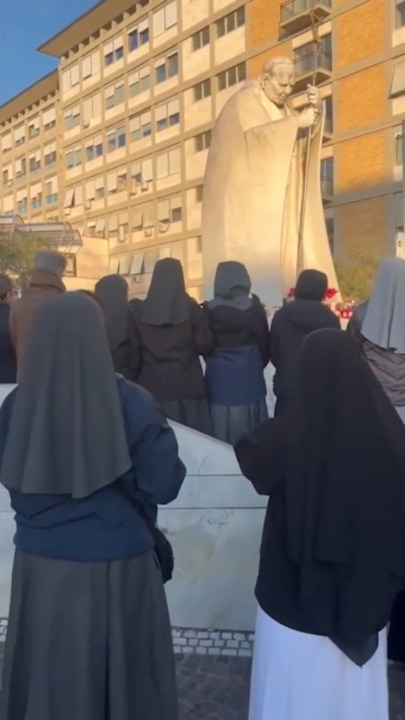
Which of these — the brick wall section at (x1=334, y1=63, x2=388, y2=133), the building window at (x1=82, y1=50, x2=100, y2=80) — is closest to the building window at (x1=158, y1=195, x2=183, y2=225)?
the brick wall section at (x1=334, y1=63, x2=388, y2=133)

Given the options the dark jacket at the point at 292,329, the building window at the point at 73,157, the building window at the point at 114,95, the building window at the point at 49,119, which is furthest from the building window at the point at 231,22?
the dark jacket at the point at 292,329

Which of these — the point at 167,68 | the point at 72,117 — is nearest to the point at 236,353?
the point at 167,68

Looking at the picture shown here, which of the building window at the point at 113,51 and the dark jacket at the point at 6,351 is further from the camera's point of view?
the building window at the point at 113,51

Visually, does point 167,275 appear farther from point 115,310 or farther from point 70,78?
point 70,78

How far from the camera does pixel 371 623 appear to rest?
6.97ft

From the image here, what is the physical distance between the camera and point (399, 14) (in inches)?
1261

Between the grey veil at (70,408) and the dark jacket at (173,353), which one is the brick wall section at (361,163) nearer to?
the dark jacket at (173,353)

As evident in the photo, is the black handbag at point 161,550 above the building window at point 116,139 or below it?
below

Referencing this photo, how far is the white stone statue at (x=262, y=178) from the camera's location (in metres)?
10.0

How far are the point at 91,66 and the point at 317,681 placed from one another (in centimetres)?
5419

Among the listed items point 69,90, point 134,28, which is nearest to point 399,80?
point 134,28

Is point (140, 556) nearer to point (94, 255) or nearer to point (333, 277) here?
point (333, 277)

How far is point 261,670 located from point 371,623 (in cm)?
42

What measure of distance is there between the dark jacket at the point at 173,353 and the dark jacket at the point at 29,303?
0.53m
